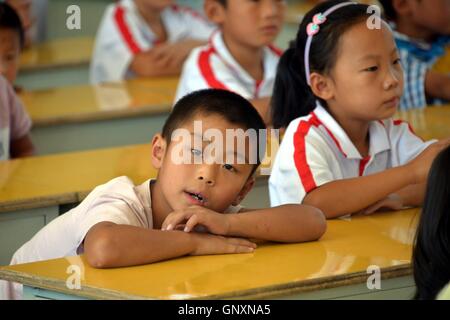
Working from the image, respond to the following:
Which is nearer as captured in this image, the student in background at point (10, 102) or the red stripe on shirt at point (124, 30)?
the student in background at point (10, 102)

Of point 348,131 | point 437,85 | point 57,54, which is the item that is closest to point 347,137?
point 348,131

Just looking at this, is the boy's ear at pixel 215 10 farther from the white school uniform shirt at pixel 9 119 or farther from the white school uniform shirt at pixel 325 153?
the white school uniform shirt at pixel 325 153

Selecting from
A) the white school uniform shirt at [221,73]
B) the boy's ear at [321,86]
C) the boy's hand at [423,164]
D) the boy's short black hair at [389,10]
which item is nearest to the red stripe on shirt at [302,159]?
the boy's ear at [321,86]

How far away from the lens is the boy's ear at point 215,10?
375 cm

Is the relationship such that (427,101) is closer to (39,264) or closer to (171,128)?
(171,128)

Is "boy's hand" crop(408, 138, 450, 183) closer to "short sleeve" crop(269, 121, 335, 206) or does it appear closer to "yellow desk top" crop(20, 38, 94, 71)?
"short sleeve" crop(269, 121, 335, 206)

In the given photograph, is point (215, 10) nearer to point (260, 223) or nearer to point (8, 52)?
point (8, 52)

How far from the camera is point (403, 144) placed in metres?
2.55

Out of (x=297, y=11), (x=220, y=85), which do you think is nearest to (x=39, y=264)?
(x=220, y=85)

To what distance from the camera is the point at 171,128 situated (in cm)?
220

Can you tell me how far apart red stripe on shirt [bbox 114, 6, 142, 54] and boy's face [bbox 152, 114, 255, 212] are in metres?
2.50

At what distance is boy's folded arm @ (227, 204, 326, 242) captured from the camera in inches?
78.6

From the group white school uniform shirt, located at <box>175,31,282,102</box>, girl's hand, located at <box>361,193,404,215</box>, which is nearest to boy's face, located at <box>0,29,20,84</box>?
white school uniform shirt, located at <box>175,31,282,102</box>

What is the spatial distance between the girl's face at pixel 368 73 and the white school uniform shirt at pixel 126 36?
218 centimetres
